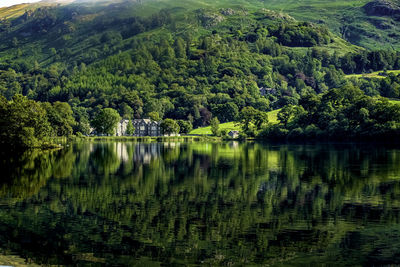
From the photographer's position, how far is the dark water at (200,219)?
20.3 meters

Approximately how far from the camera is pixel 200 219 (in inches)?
1036

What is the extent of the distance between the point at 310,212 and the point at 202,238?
857 centimetres

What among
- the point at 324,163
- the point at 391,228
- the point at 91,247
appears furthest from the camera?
the point at 324,163

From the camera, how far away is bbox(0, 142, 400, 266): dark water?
66.6 ft

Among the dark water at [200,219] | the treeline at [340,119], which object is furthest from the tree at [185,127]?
the dark water at [200,219]

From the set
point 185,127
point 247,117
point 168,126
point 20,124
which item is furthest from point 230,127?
point 20,124

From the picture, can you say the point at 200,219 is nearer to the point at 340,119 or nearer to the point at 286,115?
the point at 340,119

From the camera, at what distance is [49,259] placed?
19938 millimetres

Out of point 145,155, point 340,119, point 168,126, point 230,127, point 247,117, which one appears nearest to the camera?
point 145,155

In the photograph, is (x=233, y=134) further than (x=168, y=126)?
No

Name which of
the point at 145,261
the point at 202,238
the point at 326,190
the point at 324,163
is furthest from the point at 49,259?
the point at 324,163

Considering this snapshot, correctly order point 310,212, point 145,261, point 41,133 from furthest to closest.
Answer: point 41,133 < point 310,212 < point 145,261

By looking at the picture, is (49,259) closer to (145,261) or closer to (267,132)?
(145,261)

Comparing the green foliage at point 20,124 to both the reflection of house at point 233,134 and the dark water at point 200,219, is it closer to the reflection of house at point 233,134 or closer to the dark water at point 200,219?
the dark water at point 200,219
